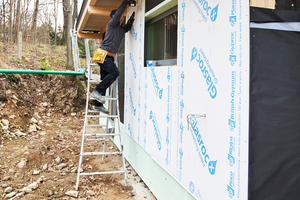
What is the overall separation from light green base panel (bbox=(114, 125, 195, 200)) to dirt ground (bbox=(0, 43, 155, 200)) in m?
0.21

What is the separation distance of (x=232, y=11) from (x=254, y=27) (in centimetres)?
26

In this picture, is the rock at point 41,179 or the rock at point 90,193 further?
the rock at point 41,179

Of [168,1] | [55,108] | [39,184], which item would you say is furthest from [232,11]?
[55,108]

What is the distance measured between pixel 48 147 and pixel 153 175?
3442 mm

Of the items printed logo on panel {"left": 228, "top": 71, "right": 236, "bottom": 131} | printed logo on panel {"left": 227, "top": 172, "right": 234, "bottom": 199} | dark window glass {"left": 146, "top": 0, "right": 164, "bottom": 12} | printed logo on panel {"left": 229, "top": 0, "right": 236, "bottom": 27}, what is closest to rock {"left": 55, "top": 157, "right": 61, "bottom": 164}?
dark window glass {"left": 146, "top": 0, "right": 164, "bottom": 12}

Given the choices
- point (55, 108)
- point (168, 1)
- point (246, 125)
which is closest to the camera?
point (246, 125)

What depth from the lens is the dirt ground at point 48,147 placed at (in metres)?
4.17

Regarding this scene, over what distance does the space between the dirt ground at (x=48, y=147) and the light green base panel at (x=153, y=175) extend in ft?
0.68

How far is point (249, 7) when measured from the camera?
1910 millimetres

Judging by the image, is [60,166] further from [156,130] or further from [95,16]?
[95,16]

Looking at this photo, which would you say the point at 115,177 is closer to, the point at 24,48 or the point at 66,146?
the point at 66,146

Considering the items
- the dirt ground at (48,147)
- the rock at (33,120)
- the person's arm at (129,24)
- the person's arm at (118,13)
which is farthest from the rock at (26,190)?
the rock at (33,120)

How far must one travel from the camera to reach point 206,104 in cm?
243

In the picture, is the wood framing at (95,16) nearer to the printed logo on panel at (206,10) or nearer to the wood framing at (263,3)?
the printed logo on panel at (206,10)
